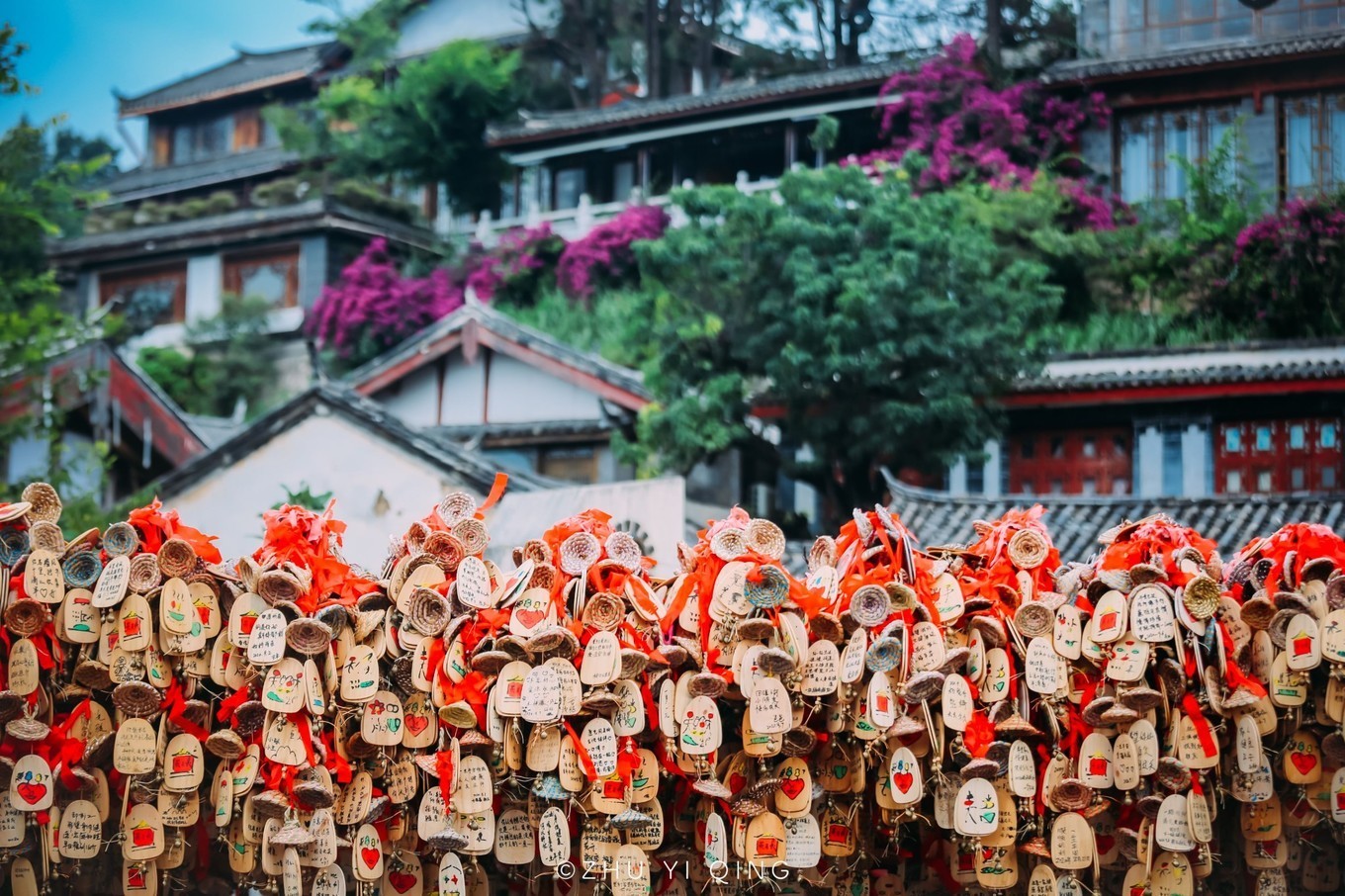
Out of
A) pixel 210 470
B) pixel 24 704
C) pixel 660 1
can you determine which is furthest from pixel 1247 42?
pixel 24 704

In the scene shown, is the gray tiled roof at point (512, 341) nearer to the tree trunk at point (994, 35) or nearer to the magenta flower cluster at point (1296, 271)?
the magenta flower cluster at point (1296, 271)

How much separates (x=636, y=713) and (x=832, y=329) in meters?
11.5

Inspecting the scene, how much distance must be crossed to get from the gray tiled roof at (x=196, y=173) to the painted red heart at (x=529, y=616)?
1133 inches

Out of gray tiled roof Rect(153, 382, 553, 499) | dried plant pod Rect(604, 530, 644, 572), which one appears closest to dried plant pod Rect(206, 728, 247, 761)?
dried plant pod Rect(604, 530, 644, 572)

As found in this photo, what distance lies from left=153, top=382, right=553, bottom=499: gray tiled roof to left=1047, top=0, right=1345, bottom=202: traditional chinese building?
44.2ft

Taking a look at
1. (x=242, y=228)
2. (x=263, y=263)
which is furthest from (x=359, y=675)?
(x=263, y=263)

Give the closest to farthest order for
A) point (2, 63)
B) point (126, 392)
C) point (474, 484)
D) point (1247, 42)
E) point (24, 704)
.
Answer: point (24, 704) → point (2, 63) → point (474, 484) → point (126, 392) → point (1247, 42)

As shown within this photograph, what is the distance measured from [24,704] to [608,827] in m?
2.28

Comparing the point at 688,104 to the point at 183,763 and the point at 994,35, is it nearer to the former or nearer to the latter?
the point at 994,35

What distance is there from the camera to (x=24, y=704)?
19.4ft

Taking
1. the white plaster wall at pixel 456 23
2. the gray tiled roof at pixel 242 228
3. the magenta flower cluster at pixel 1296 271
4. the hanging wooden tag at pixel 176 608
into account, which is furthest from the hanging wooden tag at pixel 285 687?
the white plaster wall at pixel 456 23

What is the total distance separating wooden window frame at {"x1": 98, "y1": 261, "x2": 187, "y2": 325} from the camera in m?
30.2

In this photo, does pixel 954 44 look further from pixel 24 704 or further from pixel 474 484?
pixel 24 704

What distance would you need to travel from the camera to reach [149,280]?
30.7 meters
